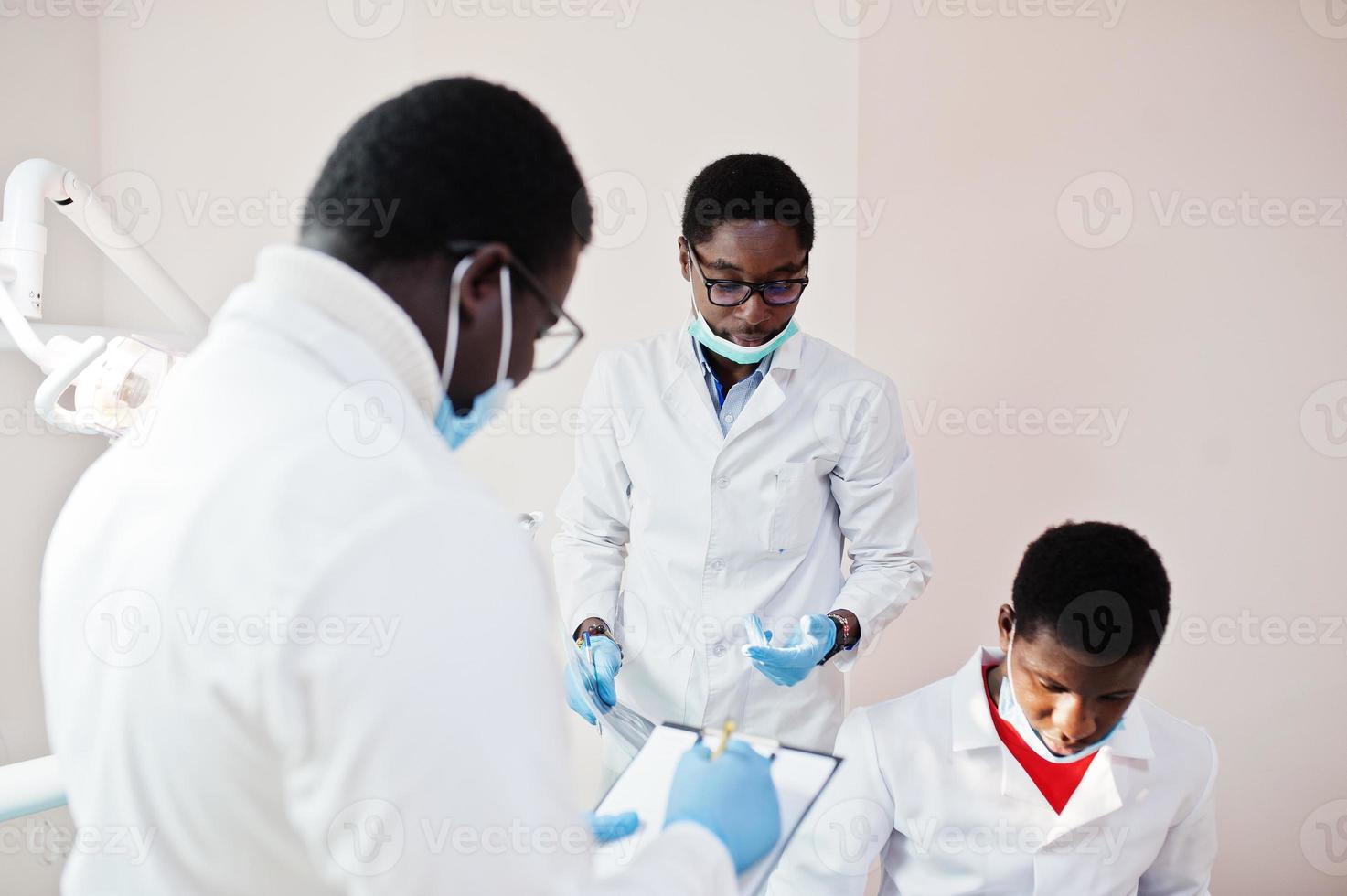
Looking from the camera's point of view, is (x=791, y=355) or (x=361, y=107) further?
(x=361, y=107)

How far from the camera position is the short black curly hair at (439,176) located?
61cm

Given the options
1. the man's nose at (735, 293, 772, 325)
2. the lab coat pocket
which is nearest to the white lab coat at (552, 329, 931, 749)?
the lab coat pocket

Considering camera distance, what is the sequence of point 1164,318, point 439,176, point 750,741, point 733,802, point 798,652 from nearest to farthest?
point 439,176 < point 733,802 < point 750,741 < point 798,652 < point 1164,318

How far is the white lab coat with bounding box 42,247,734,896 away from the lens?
49 cm

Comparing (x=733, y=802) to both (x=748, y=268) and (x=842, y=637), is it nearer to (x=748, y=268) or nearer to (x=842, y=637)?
(x=842, y=637)

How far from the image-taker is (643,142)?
2193mm

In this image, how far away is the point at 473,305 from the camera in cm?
63

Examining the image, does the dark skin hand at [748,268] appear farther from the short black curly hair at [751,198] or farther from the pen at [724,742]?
the pen at [724,742]

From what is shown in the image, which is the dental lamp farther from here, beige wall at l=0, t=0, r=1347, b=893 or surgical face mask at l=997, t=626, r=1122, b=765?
surgical face mask at l=997, t=626, r=1122, b=765

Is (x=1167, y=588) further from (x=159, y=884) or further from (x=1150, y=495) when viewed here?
(x=159, y=884)

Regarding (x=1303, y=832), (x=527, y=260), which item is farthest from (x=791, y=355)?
(x=1303, y=832)

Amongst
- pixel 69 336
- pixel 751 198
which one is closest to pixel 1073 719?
pixel 751 198

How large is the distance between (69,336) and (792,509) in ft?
3.65

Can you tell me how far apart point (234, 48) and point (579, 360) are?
107cm
